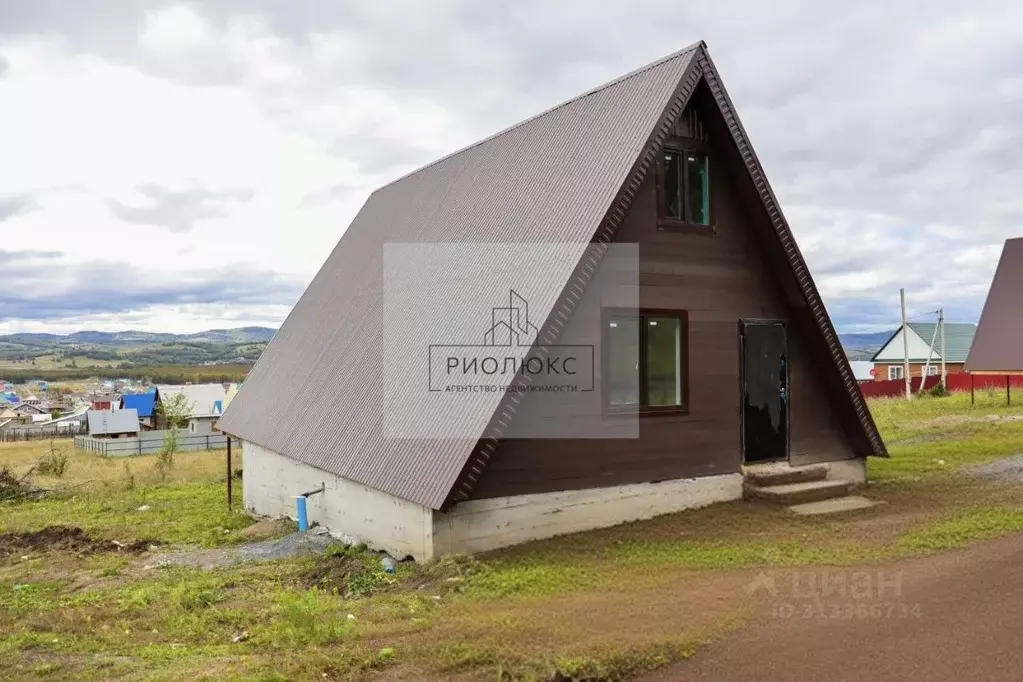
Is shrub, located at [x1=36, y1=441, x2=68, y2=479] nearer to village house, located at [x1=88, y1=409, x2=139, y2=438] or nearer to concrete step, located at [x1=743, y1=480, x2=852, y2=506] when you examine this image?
concrete step, located at [x1=743, y1=480, x2=852, y2=506]

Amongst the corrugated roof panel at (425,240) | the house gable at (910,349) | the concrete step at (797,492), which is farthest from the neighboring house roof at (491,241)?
the house gable at (910,349)

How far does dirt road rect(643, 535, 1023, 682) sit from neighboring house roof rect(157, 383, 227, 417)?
6037 centimetres

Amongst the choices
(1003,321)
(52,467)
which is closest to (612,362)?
(1003,321)

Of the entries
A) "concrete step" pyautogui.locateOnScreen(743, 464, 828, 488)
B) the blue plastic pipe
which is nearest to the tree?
the blue plastic pipe

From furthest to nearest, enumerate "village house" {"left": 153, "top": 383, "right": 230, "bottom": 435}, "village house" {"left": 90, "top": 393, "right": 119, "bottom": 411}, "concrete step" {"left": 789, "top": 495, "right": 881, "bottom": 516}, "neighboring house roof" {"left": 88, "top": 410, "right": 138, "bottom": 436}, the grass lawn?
"village house" {"left": 90, "top": 393, "right": 119, "bottom": 411}
"neighboring house roof" {"left": 88, "top": 410, "right": 138, "bottom": 436}
"village house" {"left": 153, "top": 383, "right": 230, "bottom": 435}
"concrete step" {"left": 789, "top": 495, "right": 881, "bottom": 516}
the grass lawn

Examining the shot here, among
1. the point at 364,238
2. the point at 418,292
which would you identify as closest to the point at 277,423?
the point at 418,292

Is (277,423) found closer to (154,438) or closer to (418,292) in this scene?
(418,292)

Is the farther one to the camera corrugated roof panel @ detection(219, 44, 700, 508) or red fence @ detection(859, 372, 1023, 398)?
red fence @ detection(859, 372, 1023, 398)

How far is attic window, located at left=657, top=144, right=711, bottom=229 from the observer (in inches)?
436

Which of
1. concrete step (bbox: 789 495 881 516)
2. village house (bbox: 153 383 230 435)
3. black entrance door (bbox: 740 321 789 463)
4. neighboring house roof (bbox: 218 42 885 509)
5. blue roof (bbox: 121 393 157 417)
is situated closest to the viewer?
neighboring house roof (bbox: 218 42 885 509)

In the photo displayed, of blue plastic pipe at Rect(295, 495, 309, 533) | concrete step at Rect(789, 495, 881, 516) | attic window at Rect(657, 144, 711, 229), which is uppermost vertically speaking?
attic window at Rect(657, 144, 711, 229)

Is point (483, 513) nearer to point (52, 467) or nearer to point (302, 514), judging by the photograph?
point (302, 514)

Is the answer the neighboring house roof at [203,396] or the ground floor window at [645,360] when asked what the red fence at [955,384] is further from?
the neighboring house roof at [203,396]

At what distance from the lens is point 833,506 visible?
11.0 meters
